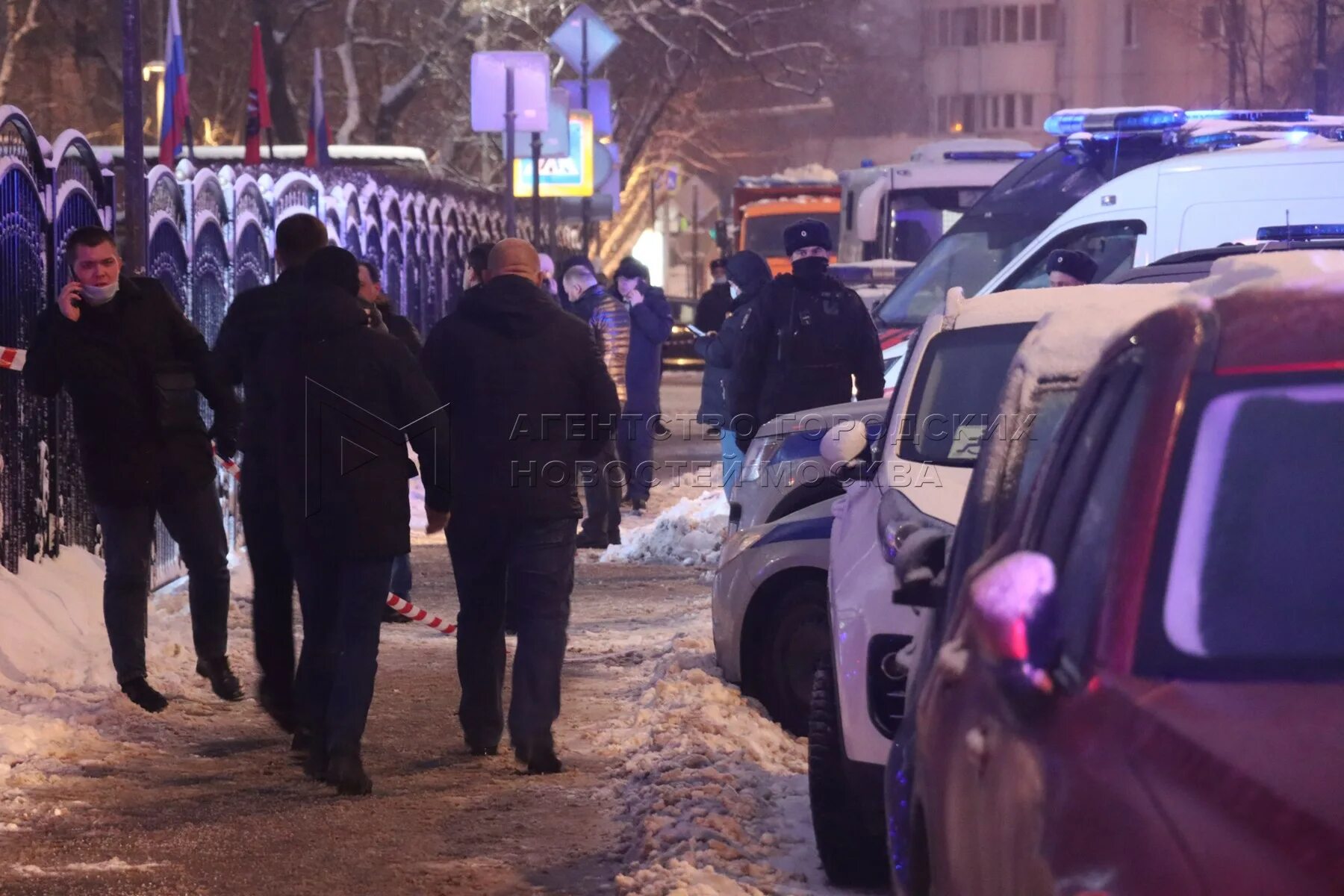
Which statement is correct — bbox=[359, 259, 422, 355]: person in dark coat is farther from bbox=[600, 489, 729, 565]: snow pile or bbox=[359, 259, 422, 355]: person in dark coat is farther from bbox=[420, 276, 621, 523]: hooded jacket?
bbox=[600, 489, 729, 565]: snow pile

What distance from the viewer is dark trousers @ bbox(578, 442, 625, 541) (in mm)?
13620

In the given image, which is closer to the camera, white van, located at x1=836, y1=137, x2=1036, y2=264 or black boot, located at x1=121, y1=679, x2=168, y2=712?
black boot, located at x1=121, y1=679, x2=168, y2=712

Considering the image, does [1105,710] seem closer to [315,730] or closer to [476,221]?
[315,730]

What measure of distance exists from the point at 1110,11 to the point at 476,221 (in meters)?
58.6

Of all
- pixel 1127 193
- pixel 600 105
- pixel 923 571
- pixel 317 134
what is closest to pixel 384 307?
pixel 1127 193

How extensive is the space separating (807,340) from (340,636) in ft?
12.1

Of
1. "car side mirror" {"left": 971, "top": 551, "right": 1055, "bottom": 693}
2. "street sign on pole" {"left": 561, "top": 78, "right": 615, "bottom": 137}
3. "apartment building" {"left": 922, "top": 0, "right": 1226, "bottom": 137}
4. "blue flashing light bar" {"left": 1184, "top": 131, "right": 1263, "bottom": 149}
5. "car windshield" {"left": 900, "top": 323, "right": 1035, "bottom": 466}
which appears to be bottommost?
"car side mirror" {"left": 971, "top": 551, "right": 1055, "bottom": 693}

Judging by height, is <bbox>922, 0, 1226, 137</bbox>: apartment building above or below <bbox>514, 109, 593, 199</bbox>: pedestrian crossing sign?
above

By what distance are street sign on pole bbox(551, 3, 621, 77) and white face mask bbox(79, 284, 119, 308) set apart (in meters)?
19.3

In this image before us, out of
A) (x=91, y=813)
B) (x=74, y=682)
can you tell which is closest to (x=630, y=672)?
(x=74, y=682)

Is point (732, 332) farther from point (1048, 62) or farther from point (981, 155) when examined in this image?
point (1048, 62)

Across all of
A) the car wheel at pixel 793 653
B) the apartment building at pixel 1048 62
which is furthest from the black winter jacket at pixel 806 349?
the apartment building at pixel 1048 62

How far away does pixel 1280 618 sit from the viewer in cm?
293

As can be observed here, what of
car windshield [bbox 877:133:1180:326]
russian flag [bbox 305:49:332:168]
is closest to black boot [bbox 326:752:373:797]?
car windshield [bbox 877:133:1180:326]
